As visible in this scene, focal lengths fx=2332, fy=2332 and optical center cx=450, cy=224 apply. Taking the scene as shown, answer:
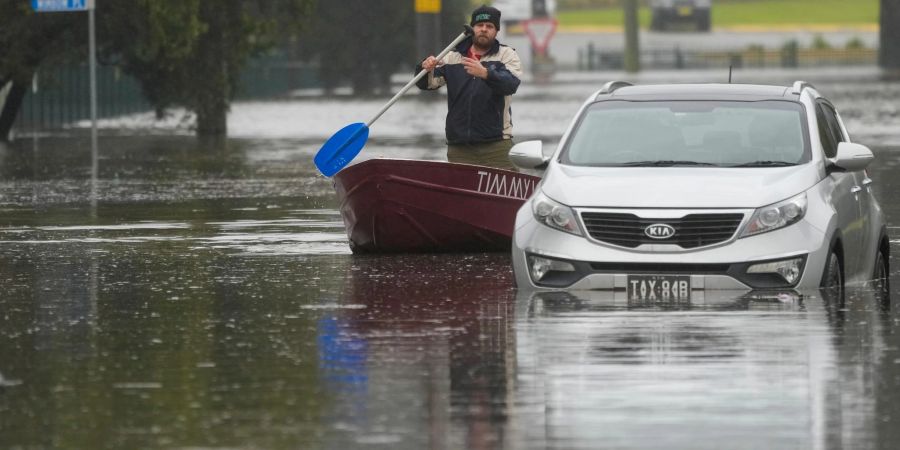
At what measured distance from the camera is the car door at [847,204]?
14.1 m

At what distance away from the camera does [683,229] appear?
44.0ft

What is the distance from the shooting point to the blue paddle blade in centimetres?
1920

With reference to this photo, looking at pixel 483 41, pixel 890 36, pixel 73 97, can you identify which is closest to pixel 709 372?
pixel 483 41

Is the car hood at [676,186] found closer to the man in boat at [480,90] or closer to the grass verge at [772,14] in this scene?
the man in boat at [480,90]

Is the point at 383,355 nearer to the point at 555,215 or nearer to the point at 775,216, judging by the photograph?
the point at 555,215

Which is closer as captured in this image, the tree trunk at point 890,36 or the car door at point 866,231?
the car door at point 866,231

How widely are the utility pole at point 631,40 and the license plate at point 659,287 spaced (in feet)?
287

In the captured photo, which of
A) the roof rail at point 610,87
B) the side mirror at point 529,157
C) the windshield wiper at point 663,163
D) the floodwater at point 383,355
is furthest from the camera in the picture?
the roof rail at point 610,87

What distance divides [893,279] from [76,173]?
57.2 ft

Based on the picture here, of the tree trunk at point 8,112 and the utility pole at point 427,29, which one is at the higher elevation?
the utility pole at point 427,29

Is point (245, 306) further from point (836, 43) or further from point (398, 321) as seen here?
point (836, 43)

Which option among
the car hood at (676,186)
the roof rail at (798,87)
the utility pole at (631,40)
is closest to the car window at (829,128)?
the roof rail at (798,87)

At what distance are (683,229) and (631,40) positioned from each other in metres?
88.5

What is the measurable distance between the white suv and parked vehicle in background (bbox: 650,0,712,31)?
116790 millimetres
